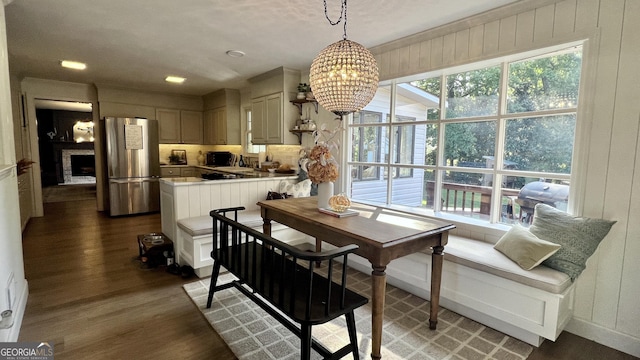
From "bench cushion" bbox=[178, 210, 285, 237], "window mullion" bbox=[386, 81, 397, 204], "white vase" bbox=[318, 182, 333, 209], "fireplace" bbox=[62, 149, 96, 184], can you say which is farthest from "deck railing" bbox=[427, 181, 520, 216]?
"fireplace" bbox=[62, 149, 96, 184]

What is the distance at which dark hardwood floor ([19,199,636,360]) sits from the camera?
1988 millimetres

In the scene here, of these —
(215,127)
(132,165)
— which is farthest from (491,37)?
(132,165)

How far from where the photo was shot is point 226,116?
6.07 metres

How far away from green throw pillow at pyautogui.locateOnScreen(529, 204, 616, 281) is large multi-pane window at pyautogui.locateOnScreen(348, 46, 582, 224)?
29cm

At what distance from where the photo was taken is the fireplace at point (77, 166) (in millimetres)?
10146

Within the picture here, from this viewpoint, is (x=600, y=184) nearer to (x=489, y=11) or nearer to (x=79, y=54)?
(x=489, y=11)

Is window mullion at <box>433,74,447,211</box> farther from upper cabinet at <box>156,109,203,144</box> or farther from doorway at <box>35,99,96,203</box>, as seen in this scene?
doorway at <box>35,99,96,203</box>

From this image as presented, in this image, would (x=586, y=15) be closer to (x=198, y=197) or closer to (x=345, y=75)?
(x=345, y=75)

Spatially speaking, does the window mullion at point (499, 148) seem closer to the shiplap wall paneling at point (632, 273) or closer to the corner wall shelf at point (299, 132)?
the shiplap wall paneling at point (632, 273)

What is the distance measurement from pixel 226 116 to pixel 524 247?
17.7 ft

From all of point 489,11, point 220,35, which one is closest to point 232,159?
point 220,35

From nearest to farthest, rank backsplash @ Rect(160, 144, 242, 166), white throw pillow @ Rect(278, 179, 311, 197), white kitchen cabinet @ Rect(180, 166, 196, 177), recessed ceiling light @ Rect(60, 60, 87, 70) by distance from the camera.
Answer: white throw pillow @ Rect(278, 179, 311, 197)
recessed ceiling light @ Rect(60, 60, 87, 70)
white kitchen cabinet @ Rect(180, 166, 196, 177)
backsplash @ Rect(160, 144, 242, 166)

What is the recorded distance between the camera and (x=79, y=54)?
3.84 meters

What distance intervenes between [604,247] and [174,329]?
3043 millimetres
